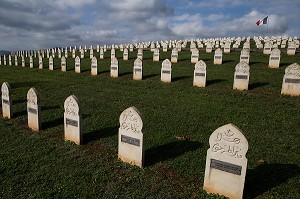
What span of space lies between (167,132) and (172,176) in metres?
2.47

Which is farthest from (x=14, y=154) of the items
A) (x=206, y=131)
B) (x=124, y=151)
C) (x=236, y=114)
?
(x=236, y=114)

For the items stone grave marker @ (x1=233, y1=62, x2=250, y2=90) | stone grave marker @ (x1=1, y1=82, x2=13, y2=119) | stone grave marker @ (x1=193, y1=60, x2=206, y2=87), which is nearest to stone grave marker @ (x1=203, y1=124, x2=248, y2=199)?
stone grave marker @ (x1=1, y1=82, x2=13, y2=119)

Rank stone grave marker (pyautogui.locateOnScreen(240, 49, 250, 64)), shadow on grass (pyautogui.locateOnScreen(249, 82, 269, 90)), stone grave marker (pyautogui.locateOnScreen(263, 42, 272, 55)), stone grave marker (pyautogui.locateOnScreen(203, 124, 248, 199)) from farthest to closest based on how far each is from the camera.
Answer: stone grave marker (pyautogui.locateOnScreen(263, 42, 272, 55)) → stone grave marker (pyautogui.locateOnScreen(240, 49, 250, 64)) → shadow on grass (pyautogui.locateOnScreen(249, 82, 269, 90)) → stone grave marker (pyautogui.locateOnScreen(203, 124, 248, 199))

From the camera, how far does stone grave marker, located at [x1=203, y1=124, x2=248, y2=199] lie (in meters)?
4.86

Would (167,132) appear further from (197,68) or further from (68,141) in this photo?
(197,68)

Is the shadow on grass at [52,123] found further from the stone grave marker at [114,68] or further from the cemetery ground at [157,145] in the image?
the stone grave marker at [114,68]

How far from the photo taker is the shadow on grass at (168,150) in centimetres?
684

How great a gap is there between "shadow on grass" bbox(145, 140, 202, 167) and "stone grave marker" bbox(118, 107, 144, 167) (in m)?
0.38

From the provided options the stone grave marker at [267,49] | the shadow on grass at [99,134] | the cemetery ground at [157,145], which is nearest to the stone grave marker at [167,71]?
the cemetery ground at [157,145]

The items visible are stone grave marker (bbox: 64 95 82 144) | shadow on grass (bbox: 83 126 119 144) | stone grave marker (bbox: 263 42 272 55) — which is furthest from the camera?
stone grave marker (bbox: 263 42 272 55)

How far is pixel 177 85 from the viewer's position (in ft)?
49.2

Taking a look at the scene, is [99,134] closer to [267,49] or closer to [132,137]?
[132,137]

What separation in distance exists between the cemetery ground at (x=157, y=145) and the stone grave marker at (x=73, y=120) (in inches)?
10.3

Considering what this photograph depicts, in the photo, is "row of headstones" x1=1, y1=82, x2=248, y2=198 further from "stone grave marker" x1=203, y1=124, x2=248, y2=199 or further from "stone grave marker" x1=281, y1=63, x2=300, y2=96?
"stone grave marker" x1=281, y1=63, x2=300, y2=96
